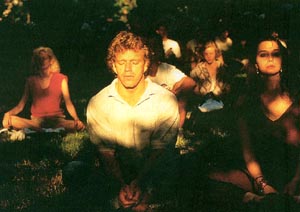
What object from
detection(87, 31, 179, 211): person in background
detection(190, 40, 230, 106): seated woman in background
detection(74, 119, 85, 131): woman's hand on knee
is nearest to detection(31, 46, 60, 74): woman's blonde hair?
detection(74, 119, 85, 131): woman's hand on knee

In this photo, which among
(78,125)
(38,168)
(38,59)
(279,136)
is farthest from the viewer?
(38,59)

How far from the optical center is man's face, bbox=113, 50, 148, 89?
3.07m

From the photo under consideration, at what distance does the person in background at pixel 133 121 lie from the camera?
3090 millimetres

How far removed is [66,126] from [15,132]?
0.57 metres

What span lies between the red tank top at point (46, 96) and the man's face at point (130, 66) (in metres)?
3.05

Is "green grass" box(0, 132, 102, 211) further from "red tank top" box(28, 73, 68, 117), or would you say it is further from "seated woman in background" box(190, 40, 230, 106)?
"seated woman in background" box(190, 40, 230, 106)

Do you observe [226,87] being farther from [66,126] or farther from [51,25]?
[51,25]

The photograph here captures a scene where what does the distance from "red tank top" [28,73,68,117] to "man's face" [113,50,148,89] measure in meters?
3.05

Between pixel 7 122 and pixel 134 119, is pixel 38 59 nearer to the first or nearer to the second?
pixel 7 122

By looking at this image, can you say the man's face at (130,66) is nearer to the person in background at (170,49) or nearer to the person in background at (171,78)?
the person in background at (171,78)

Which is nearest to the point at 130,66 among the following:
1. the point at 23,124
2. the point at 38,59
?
the point at 23,124

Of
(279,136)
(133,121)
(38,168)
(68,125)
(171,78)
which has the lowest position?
(38,168)

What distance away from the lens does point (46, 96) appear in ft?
19.7

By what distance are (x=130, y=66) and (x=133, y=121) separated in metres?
0.35
